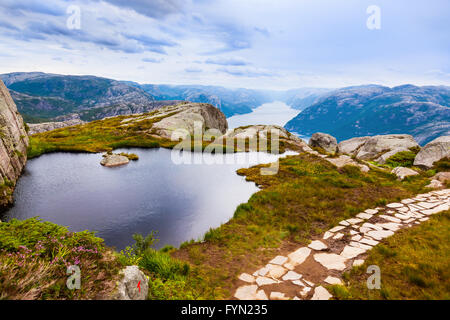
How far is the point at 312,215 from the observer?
46.2 feet

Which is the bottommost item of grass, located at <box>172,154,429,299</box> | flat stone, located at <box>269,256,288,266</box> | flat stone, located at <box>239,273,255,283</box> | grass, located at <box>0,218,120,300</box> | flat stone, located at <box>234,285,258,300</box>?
grass, located at <box>172,154,429,299</box>

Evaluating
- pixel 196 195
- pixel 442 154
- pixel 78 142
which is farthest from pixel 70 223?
pixel 442 154

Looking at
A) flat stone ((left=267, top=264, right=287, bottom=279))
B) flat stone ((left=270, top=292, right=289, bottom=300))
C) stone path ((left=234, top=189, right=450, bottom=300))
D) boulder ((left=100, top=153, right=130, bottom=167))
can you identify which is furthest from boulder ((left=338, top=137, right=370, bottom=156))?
flat stone ((left=270, top=292, right=289, bottom=300))

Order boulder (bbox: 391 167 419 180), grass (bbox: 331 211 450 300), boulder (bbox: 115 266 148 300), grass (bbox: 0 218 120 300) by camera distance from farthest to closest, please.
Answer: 1. boulder (bbox: 391 167 419 180)
2. grass (bbox: 331 211 450 300)
3. boulder (bbox: 115 266 148 300)
4. grass (bbox: 0 218 120 300)

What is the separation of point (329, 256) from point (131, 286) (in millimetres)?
8391

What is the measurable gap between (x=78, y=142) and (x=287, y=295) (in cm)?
4020

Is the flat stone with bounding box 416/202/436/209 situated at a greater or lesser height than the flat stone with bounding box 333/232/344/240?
greater

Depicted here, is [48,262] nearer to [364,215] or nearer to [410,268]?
[410,268]

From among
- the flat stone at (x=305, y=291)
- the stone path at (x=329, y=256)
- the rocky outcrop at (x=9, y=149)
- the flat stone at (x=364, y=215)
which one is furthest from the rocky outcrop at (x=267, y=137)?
the flat stone at (x=305, y=291)

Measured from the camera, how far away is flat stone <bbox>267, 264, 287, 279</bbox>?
8625 millimetres

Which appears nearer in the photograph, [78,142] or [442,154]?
[442,154]

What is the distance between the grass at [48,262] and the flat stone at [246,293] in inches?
169

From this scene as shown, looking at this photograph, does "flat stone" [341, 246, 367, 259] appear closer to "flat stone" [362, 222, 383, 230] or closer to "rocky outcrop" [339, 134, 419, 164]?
"flat stone" [362, 222, 383, 230]
